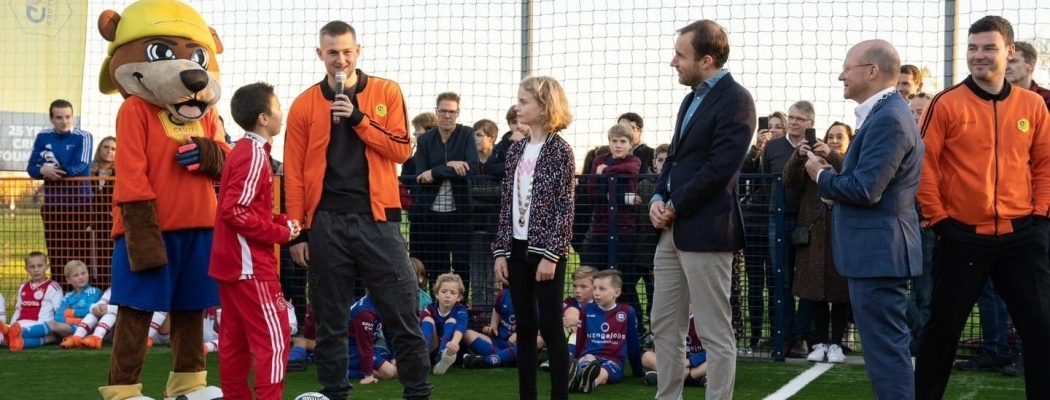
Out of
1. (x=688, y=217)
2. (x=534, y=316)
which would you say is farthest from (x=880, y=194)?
(x=534, y=316)

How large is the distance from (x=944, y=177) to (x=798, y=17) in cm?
338

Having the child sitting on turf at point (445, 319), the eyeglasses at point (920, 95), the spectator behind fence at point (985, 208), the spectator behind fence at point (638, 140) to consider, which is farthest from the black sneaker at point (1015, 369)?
the child sitting on turf at point (445, 319)

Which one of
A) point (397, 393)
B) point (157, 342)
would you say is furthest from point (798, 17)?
point (157, 342)

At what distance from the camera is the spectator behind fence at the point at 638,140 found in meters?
9.32

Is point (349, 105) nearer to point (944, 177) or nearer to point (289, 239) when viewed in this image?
point (289, 239)

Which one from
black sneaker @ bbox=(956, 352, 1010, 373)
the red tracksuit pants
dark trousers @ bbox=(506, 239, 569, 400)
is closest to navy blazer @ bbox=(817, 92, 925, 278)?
dark trousers @ bbox=(506, 239, 569, 400)

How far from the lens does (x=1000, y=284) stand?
5.57 m

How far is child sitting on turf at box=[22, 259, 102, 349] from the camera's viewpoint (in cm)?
939

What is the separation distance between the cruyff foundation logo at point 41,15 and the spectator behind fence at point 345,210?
6273 millimetres

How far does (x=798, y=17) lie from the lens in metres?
8.73

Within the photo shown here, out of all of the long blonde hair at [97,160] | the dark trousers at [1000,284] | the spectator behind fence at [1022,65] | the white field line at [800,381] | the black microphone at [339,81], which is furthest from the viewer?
the long blonde hair at [97,160]

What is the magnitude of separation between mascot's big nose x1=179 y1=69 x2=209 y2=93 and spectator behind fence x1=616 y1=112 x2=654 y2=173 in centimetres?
380

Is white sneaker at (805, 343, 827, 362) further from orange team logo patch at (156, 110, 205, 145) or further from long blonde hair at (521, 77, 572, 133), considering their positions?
orange team logo patch at (156, 110, 205, 145)

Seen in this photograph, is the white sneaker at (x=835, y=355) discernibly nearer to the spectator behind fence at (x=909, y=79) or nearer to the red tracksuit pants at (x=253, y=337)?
the spectator behind fence at (x=909, y=79)
